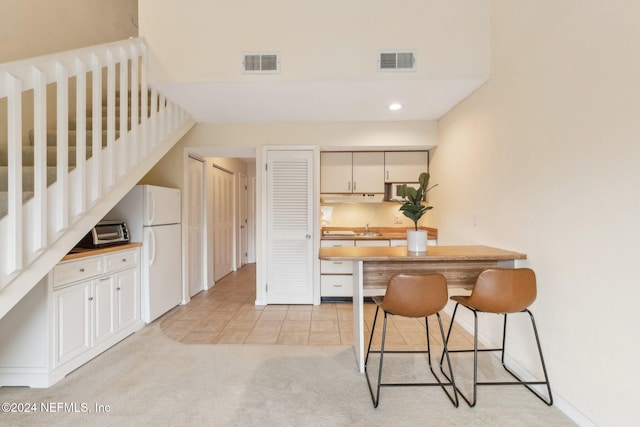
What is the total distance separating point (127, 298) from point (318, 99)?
9.23 ft

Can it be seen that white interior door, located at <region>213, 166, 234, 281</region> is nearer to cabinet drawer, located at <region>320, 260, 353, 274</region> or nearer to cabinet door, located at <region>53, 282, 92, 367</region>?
cabinet drawer, located at <region>320, 260, 353, 274</region>

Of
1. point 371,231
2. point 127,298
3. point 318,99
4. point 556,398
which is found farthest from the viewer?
point 371,231

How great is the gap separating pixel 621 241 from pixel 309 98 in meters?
2.70

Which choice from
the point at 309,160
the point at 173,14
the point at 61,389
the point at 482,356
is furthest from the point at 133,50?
the point at 482,356

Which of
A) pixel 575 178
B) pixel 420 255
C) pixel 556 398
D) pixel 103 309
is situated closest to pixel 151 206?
pixel 103 309

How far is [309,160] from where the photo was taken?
4035mm

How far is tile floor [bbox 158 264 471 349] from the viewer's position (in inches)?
117

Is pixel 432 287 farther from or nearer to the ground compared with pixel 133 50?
nearer to the ground

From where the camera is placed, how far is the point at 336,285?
13.4 feet

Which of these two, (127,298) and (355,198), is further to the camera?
(355,198)

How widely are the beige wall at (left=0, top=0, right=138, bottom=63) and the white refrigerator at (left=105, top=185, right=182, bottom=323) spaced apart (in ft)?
5.56

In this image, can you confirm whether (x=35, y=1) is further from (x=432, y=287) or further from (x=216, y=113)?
(x=432, y=287)

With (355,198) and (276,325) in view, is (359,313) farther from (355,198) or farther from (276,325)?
(355,198)

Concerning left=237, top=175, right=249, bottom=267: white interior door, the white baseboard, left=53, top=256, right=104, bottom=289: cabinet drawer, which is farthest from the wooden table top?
left=237, top=175, right=249, bottom=267: white interior door
